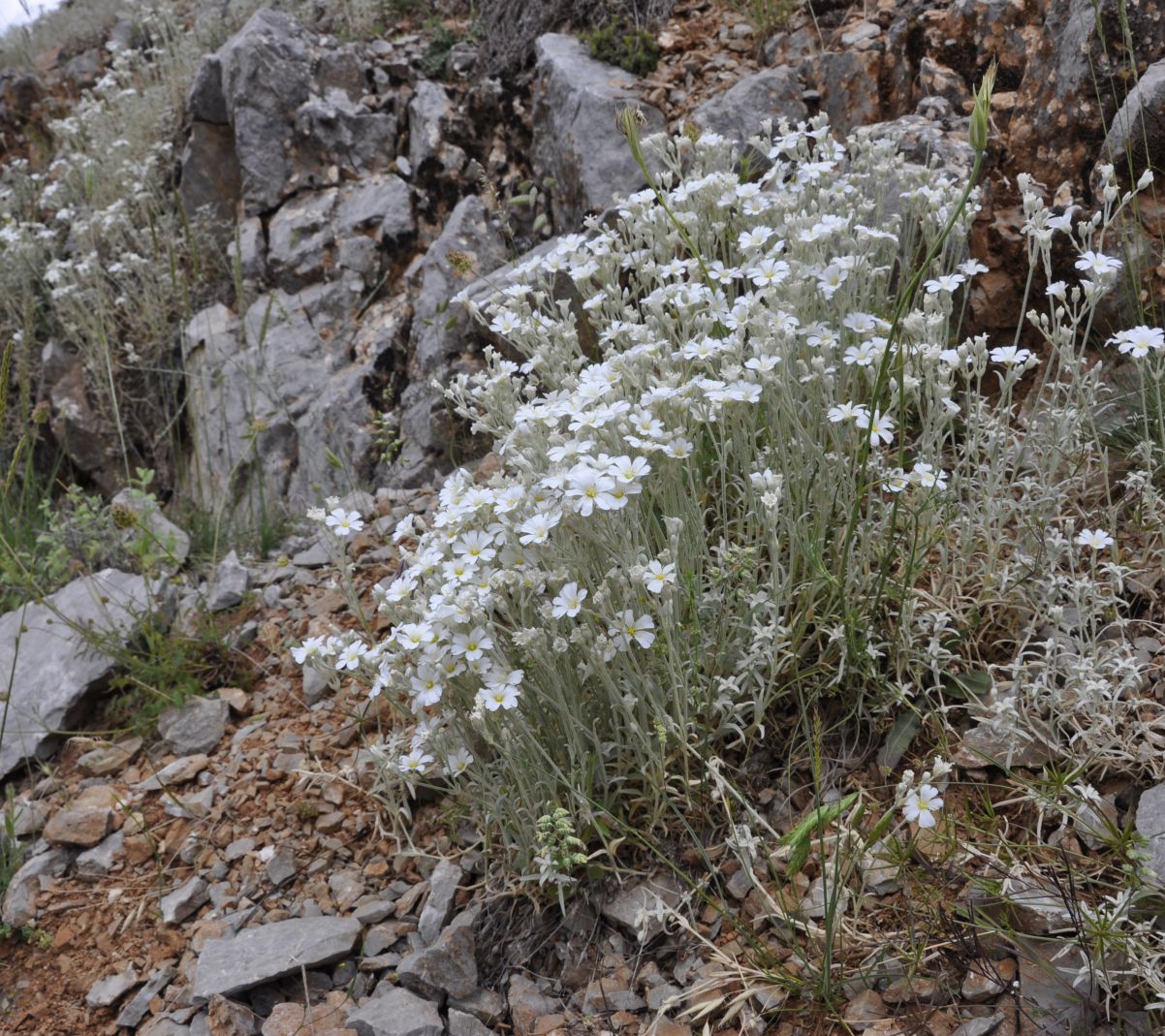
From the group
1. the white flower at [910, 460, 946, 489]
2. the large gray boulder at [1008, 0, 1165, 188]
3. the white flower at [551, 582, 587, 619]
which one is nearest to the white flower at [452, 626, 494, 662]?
the white flower at [551, 582, 587, 619]

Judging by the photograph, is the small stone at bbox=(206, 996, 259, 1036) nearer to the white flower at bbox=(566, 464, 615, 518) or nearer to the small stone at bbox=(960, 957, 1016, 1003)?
the white flower at bbox=(566, 464, 615, 518)

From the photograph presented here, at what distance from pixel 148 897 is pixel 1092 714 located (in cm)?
289

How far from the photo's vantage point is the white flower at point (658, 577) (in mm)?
2268

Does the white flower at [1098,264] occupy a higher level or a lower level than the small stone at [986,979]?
higher

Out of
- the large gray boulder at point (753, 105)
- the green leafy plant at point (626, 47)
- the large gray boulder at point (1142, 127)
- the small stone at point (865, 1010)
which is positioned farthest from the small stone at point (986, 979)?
the green leafy plant at point (626, 47)

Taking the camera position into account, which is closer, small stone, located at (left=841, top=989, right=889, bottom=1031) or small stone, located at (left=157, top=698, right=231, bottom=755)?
small stone, located at (left=841, top=989, right=889, bottom=1031)

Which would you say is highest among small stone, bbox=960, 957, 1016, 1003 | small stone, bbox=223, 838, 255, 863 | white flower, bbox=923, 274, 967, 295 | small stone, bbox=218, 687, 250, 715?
white flower, bbox=923, 274, 967, 295

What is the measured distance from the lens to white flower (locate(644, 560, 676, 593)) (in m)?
2.27

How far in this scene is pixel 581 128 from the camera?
511 cm

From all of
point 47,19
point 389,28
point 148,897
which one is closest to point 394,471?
point 148,897

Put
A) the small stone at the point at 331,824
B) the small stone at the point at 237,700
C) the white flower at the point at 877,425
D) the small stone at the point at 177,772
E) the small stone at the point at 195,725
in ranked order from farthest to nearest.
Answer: the small stone at the point at 237,700 < the small stone at the point at 195,725 < the small stone at the point at 177,772 < the small stone at the point at 331,824 < the white flower at the point at 877,425

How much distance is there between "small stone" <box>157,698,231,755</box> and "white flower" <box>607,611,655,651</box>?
2.02 metres

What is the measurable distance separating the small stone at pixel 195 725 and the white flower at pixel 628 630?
6.62 feet

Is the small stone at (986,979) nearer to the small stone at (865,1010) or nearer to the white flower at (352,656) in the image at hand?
the small stone at (865,1010)
